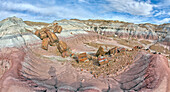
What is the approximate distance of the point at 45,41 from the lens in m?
16.1

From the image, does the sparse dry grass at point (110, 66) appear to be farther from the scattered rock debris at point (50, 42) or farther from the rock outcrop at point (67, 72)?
the scattered rock debris at point (50, 42)

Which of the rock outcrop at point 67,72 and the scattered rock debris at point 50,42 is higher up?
the scattered rock debris at point 50,42

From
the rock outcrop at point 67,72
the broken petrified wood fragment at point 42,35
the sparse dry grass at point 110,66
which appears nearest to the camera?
the rock outcrop at point 67,72

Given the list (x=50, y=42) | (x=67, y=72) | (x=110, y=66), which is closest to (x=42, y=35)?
(x=50, y=42)

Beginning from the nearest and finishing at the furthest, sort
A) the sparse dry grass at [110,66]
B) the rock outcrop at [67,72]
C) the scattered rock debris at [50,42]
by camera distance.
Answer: the rock outcrop at [67,72], the sparse dry grass at [110,66], the scattered rock debris at [50,42]

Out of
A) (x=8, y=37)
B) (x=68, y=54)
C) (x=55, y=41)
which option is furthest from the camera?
(x=55, y=41)

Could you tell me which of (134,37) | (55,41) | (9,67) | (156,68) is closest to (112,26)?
(134,37)

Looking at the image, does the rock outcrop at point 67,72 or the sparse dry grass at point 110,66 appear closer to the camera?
the rock outcrop at point 67,72

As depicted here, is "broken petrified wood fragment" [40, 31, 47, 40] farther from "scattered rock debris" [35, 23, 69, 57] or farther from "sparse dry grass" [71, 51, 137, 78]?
"sparse dry grass" [71, 51, 137, 78]

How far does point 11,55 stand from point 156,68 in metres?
14.1

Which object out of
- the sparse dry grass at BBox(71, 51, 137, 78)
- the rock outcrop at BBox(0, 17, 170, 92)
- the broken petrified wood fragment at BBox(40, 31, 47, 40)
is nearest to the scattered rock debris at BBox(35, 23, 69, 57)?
the broken petrified wood fragment at BBox(40, 31, 47, 40)

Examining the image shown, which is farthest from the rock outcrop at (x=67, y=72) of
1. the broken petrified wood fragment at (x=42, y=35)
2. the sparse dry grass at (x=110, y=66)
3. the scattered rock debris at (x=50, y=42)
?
the broken petrified wood fragment at (x=42, y=35)

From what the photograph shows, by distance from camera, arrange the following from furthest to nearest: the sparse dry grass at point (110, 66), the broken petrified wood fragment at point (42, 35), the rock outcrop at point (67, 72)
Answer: the broken petrified wood fragment at point (42, 35) < the sparse dry grass at point (110, 66) < the rock outcrop at point (67, 72)

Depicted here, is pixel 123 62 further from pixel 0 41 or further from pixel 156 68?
pixel 0 41
